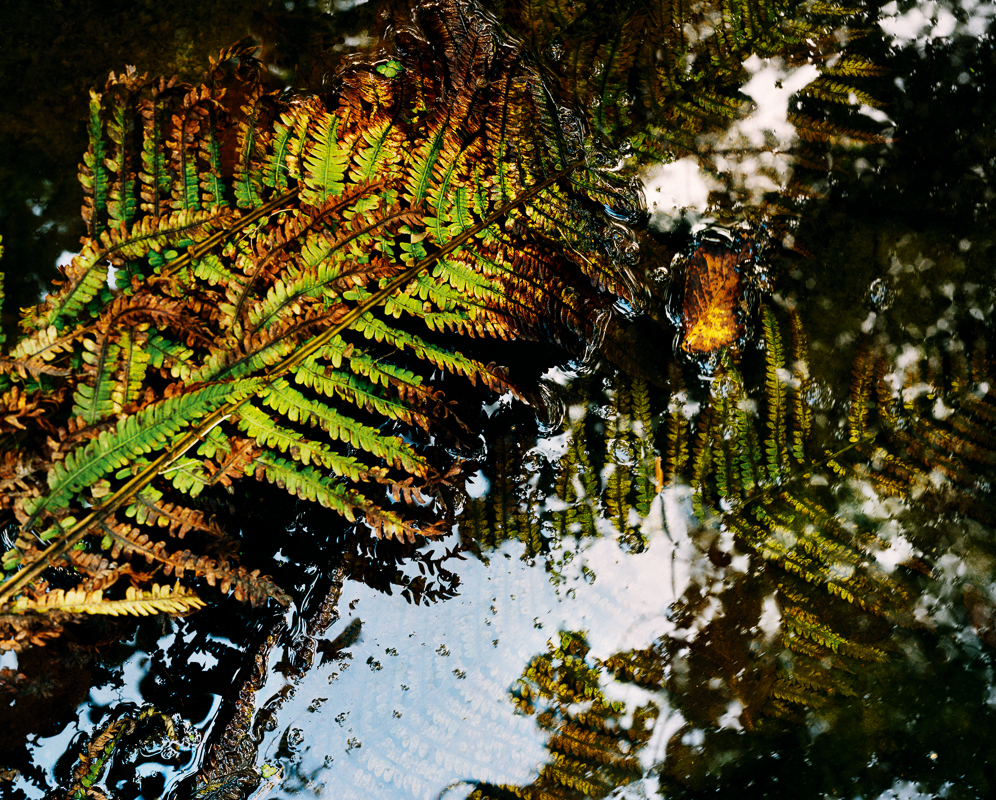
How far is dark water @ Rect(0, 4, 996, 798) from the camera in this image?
1992 mm

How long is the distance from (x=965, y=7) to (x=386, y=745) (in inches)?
135

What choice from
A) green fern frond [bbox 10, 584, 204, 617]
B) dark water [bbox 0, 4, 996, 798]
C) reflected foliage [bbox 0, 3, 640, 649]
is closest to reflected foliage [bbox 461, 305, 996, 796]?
dark water [bbox 0, 4, 996, 798]

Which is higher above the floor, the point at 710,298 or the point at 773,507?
the point at 710,298

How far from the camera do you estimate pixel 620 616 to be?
2.17 meters

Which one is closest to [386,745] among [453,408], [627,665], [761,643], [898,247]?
[627,665]

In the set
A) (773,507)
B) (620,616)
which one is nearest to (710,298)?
(773,507)

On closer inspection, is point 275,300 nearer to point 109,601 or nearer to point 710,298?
point 109,601

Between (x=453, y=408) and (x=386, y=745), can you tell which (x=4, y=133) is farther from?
(x=386, y=745)

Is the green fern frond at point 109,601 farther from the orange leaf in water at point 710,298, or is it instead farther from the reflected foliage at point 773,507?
the orange leaf in water at point 710,298

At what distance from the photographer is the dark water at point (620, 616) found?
1992mm

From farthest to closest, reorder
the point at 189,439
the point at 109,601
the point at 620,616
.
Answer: the point at 620,616, the point at 189,439, the point at 109,601

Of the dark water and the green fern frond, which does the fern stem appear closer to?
the green fern frond

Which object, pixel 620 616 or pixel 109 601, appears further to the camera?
pixel 620 616

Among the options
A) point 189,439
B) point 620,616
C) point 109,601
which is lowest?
point 109,601
